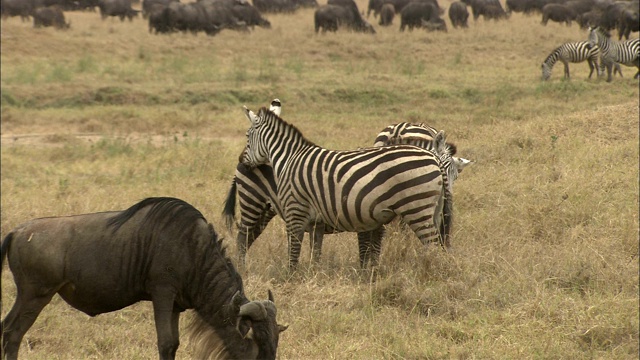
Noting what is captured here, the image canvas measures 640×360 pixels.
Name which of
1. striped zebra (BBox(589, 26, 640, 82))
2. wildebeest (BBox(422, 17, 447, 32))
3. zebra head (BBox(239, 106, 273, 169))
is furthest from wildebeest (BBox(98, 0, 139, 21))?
zebra head (BBox(239, 106, 273, 169))

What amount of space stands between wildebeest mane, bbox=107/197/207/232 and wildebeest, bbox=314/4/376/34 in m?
23.4

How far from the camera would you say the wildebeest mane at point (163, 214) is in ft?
15.5

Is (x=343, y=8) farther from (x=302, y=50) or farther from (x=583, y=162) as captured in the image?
(x=583, y=162)

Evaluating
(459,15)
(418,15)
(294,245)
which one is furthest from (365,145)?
(459,15)

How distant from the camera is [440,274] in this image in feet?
21.3

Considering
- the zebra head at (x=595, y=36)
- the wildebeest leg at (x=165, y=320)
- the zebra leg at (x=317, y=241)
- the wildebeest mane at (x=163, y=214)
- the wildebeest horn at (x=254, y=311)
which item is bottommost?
the zebra leg at (x=317, y=241)

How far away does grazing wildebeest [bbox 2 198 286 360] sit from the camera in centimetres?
460

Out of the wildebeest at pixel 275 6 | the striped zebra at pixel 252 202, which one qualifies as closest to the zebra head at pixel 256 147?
the striped zebra at pixel 252 202

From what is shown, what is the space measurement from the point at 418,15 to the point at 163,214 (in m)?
26.8

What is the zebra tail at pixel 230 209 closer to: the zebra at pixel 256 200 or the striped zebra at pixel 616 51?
the zebra at pixel 256 200

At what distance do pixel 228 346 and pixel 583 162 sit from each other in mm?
6281

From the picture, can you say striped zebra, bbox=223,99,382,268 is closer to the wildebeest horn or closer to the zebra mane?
the zebra mane

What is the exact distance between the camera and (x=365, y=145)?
1195 centimetres

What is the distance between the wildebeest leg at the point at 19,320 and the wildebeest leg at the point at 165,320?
684mm
